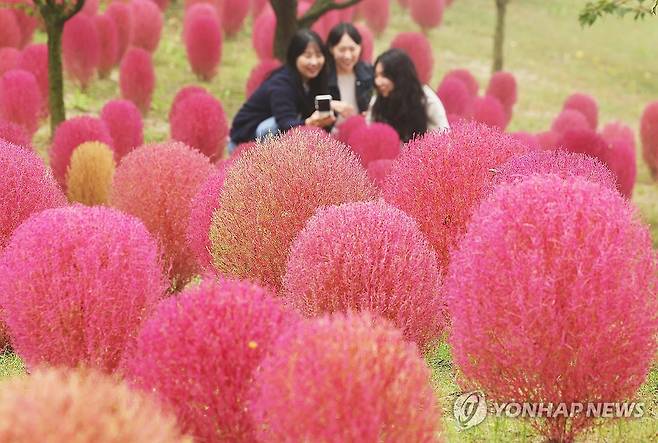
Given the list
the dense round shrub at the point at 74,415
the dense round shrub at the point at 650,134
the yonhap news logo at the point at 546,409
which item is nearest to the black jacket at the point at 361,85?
the dense round shrub at the point at 650,134

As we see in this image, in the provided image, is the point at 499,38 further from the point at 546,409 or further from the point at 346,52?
the point at 546,409

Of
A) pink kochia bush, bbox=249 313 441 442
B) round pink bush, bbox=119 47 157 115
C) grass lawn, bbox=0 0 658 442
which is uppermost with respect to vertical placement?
pink kochia bush, bbox=249 313 441 442

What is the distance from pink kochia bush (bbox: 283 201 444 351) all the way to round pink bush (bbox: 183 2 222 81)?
8.99 meters

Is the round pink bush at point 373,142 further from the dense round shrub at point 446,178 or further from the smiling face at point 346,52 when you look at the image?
the dense round shrub at point 446,178

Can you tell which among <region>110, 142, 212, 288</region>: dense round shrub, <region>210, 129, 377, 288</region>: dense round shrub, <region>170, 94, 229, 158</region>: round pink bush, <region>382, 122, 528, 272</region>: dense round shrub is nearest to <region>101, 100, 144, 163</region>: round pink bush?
<region>170, 94, 229, 158</region>: round pink bush

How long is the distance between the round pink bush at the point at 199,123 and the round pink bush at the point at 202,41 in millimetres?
4192

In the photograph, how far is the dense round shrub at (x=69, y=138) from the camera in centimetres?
755

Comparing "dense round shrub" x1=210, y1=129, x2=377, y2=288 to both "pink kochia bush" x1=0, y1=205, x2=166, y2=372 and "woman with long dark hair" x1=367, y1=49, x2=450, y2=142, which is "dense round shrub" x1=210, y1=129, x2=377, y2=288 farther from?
"woman with long dark hair" x1=367, y1=49, x2=450, y2=142

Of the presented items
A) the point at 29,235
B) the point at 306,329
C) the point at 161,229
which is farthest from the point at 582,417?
the point at 161,229

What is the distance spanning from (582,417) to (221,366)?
1.38 meters

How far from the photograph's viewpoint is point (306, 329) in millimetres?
2908

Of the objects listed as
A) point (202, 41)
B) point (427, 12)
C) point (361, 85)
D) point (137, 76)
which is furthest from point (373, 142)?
point (427, 12)

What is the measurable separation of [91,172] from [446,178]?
3.15 meters

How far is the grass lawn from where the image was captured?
12.0 metres
